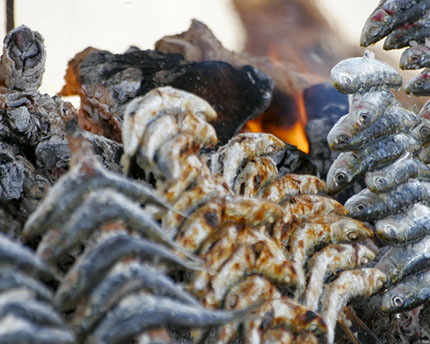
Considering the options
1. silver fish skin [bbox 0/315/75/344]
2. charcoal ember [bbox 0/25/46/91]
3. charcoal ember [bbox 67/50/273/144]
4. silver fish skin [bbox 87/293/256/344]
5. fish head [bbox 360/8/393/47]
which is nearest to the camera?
silver fish skin [bbox 0/315/75/344]

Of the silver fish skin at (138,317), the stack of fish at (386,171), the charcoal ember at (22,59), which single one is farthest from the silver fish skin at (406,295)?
the charcoal ember at (22,59)

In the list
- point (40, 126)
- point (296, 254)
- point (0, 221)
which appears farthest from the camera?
point (40, 126)

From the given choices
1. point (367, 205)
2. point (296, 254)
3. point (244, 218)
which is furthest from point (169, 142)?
point (367, 205)

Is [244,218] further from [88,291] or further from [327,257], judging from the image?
[88,291]

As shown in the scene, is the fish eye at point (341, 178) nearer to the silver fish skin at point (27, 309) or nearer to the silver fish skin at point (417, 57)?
the silver fish skin at point (417, 57)

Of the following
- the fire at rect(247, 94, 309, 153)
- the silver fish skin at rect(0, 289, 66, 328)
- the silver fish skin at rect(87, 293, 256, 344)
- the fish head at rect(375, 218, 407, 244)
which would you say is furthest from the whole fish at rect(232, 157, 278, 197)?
the fire at rect(247, 94, 309, 153)

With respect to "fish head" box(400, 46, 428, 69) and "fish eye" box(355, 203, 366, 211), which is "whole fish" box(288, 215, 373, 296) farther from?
"fish head" box(400, 46, 428, 69)

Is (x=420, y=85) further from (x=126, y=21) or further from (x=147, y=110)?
(x=126, y=21)
